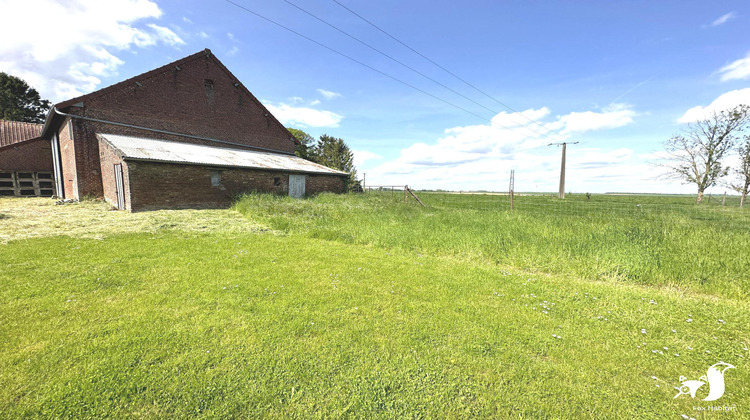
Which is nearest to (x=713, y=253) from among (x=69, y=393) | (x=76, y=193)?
(x=69, y=393)

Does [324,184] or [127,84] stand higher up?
[127,84]

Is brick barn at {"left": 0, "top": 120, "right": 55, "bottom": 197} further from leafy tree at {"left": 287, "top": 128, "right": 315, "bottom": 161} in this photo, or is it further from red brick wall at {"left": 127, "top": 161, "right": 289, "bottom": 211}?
leafy tree at {"left": 287, "top": 128, "right": 315, "bottom": 161}

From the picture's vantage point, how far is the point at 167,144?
663 inches

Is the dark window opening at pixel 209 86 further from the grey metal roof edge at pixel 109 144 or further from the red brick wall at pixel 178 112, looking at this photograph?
the grey metal roof edge at pixel 109 144

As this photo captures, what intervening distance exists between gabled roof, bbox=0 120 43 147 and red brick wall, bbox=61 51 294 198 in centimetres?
1081

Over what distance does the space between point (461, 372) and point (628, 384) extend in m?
1.45

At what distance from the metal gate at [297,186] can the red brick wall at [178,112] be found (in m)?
7.36

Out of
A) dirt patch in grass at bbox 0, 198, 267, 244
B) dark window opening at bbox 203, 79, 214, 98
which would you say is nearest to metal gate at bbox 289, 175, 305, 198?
dirt patch in grass at bbox 0, 198, 267, 244

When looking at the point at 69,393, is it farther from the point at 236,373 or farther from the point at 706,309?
the point at 706,309

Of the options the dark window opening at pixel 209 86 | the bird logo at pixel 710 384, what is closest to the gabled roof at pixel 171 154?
the dark window opening at pixel 209 86

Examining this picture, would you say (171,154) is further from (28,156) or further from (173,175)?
(28,156)

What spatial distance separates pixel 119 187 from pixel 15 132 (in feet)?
66.8

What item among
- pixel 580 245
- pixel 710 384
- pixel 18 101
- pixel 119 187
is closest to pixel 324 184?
pixel 119 187

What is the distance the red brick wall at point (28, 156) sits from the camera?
18.4 m
